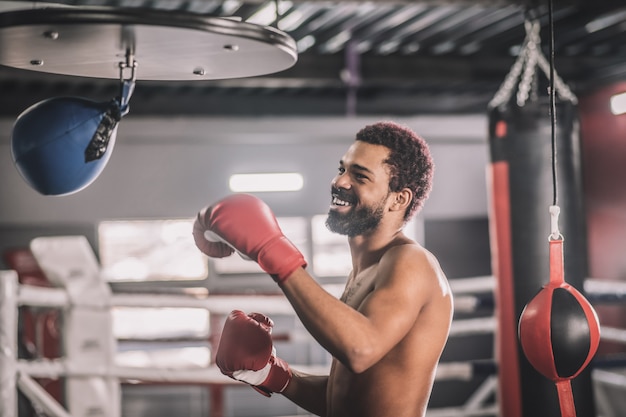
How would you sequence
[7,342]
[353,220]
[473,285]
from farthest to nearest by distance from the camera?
[473,285], [7,342], [353,220]

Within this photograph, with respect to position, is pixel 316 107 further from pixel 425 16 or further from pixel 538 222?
pixel 538 222

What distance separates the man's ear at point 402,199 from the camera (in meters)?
1.58

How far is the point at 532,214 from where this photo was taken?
8.71ft

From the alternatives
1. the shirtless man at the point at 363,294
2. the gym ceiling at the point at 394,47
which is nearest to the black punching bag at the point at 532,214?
the gym ceiling at the point at 394,47

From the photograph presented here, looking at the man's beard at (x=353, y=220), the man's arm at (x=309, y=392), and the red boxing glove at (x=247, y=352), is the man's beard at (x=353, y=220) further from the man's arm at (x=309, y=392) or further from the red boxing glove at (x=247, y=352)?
the man's arm at (x=309, y=392)

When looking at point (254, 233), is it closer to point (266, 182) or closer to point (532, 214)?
point (532, 214)

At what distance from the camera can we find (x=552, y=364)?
1.54 m

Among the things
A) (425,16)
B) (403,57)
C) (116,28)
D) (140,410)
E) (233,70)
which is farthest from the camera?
(140,410)

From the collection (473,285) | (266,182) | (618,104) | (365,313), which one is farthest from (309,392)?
(266,182)

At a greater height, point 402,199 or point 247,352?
point 402,199

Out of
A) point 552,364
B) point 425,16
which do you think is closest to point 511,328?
point 552,364

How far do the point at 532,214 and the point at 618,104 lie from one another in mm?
4152

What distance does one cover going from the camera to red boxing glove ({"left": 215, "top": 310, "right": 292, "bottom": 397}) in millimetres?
1600

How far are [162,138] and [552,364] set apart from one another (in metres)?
6.26
